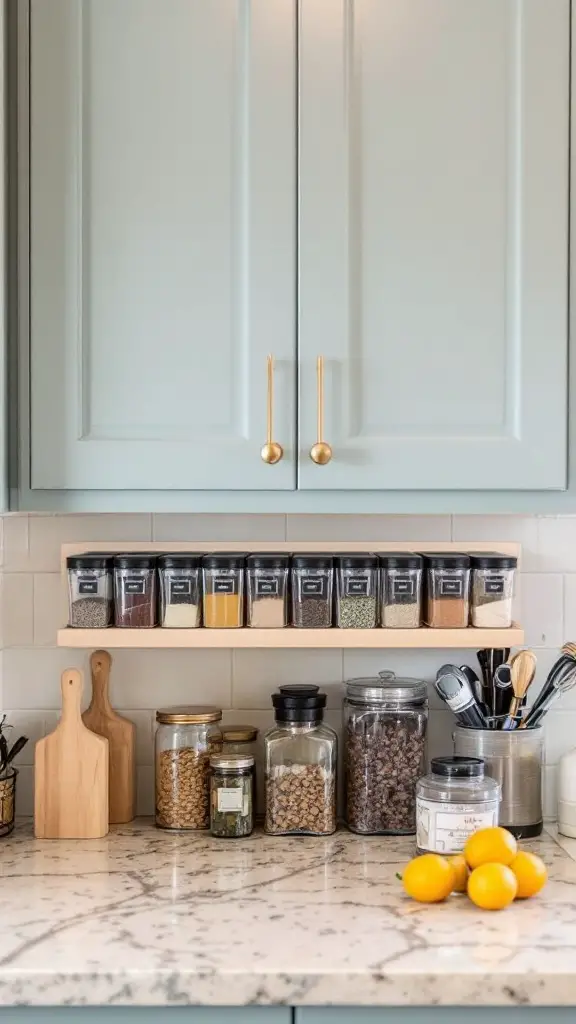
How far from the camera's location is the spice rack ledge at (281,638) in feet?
6.39

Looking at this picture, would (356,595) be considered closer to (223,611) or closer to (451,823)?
(223,611)

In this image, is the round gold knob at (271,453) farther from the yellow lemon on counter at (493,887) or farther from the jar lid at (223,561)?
the yellow lemon on counter at (493,887)

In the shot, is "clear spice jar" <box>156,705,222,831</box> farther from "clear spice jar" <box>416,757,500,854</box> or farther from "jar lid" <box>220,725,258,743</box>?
"clear spice jar" <box>416,757,500,854</box>

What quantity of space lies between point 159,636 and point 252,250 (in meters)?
0.69

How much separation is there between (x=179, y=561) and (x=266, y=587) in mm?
163

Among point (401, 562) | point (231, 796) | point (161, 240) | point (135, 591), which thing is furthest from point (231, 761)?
point (161, 240)

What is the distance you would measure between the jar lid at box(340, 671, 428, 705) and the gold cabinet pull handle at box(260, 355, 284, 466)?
505mm

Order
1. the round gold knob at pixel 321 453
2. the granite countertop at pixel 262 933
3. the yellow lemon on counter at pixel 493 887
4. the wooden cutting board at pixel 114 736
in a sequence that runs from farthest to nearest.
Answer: the wooden cutting board at pixel 114 736 < the round gold knob at pixel 321 453 < the yellow lemon on counter at pixel 493 887 < the granite countertop at pixel 262 933

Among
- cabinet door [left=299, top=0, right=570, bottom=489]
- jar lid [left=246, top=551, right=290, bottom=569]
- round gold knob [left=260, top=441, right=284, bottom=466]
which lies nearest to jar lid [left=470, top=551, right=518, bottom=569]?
cabinet door [left=299, top=0, right=570, bottom=489]

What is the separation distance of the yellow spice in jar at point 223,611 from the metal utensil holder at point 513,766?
48 cm

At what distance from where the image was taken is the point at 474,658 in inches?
87.1

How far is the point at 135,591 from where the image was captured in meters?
1.97

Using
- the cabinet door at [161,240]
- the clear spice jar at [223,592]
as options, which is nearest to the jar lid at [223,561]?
A: the clear spice jar at [223,592]

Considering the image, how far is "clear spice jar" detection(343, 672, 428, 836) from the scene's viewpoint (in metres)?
2.01
